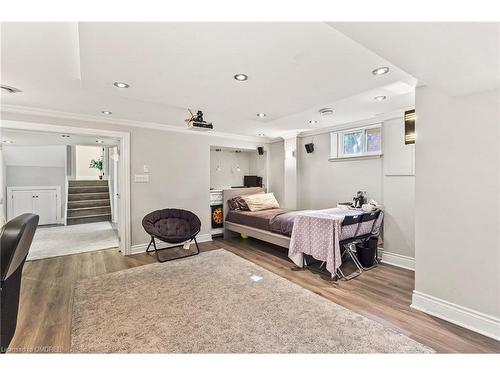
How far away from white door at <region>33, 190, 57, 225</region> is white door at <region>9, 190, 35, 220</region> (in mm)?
101

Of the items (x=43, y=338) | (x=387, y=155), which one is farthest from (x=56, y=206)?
(x=387, y=155)

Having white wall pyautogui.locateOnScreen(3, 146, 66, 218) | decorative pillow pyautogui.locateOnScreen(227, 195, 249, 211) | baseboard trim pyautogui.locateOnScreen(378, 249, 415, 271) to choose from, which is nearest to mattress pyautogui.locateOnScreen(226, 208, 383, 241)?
decorative pillow pyautogui.locateOnScreen(227, 195, 249, 211)

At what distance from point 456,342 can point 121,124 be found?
16.0 ft

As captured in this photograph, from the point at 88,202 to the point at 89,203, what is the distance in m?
0.05

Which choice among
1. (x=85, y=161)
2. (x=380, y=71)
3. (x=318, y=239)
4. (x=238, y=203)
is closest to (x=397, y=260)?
(x=318, y=239)

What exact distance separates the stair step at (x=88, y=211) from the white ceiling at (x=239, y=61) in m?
4.79

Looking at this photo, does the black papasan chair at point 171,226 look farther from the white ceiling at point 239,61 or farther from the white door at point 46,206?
the white door at point 46,206

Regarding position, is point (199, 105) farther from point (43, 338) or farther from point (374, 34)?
point (43, 338)

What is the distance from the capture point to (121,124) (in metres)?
4.04

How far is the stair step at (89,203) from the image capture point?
718cm

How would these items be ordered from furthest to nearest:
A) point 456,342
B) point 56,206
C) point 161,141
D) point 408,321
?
point 56,206, point 161,141, point 408,321, point 456,342
